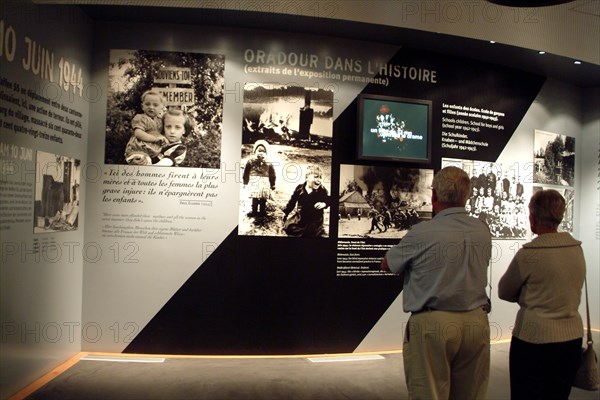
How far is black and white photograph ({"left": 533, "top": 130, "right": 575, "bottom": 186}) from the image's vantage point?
5.61 meters

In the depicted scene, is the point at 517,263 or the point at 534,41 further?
the point at 534,41

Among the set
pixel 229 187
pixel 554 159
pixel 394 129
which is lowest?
pixel 229 187

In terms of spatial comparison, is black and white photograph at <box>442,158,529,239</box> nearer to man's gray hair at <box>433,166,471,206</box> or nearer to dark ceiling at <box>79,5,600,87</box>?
dark ceiling at <box>79,5,600,87</box>

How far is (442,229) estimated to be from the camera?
215 cm

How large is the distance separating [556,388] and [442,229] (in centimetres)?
89

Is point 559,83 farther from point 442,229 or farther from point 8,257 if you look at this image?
point 8,257

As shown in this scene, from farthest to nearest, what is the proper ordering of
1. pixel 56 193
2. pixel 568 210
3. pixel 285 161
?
pixel 568 210
pixel 285 161
pixel 56 193

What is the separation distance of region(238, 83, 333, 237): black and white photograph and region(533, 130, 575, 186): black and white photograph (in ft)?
8.73

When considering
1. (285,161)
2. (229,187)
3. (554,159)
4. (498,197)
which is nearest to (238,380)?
(229,187)

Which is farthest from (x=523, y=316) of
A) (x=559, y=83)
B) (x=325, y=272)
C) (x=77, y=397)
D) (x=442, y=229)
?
(x=559, y=83)

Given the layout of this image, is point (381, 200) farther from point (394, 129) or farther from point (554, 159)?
point (554, 159)

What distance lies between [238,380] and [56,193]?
2054 mm

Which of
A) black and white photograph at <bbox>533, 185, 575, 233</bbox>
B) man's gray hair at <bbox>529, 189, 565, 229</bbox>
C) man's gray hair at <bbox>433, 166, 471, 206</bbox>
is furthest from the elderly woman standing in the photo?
black and white photograph at <bbox>533, 185, 575, 233</bbox>

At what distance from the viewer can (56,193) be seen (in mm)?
3824
